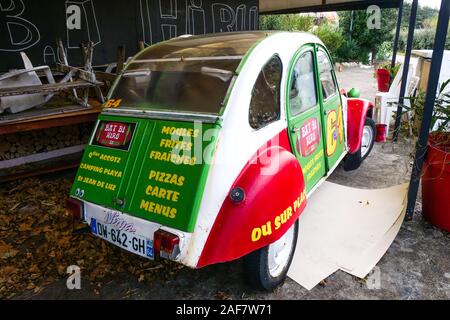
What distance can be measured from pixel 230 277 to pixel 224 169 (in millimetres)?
1079

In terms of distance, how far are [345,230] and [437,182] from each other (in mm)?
956

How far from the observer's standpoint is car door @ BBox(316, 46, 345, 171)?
3.21m

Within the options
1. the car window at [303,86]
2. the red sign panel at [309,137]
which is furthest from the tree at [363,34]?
the red sign panel at [309,137]

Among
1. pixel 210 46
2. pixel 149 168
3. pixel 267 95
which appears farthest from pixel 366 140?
pixel 149 168

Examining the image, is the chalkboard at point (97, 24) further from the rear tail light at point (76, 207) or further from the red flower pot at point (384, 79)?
the red flower pot at point (384, 79)

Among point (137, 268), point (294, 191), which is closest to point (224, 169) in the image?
point (294, 191)

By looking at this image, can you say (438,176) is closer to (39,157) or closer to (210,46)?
(210,46)

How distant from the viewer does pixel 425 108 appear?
3.01 metres

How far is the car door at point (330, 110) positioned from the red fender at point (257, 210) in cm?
113

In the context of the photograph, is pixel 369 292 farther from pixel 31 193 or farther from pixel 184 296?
pixel 31 193

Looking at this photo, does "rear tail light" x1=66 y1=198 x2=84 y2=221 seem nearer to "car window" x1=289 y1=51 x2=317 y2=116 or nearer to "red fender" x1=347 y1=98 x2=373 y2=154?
"car window" x1=289 y1=51 x2=317 y2=116

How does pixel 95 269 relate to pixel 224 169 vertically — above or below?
below

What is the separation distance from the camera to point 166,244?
1.95m

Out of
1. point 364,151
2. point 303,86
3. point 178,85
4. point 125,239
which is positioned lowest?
point 364,151
